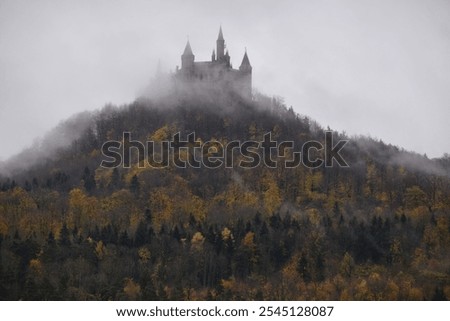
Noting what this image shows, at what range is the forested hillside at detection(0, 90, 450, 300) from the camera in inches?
2143

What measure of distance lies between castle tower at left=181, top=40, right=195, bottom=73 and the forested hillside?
5965 millimetres

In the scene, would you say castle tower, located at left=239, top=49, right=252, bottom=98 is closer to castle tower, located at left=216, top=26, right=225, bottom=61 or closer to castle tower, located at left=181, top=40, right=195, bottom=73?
castle tower, located at left=216, top=26, right=225, bottom=61

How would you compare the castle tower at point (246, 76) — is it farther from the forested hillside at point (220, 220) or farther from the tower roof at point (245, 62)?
the forested hillside at point (220, 220)

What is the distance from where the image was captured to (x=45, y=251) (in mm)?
Answer: 61031

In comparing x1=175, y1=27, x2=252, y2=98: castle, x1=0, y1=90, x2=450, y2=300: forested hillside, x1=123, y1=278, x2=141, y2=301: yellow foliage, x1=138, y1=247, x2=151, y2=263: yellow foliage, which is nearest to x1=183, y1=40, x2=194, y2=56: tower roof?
x1=175, y1=27, x2=252, y2=98: castle

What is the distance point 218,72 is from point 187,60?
5.36 meters

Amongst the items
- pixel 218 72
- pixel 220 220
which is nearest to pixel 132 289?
pixel 220 220

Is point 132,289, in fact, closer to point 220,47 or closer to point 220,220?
point 220,220

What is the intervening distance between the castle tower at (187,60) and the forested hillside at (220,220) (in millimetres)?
5965

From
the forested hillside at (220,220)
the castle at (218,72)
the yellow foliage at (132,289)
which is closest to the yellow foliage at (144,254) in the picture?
the forested hillside at (220,220)

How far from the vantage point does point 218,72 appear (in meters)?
115

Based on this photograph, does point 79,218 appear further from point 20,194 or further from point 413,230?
point 413,230

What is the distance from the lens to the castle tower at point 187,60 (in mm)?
115188
